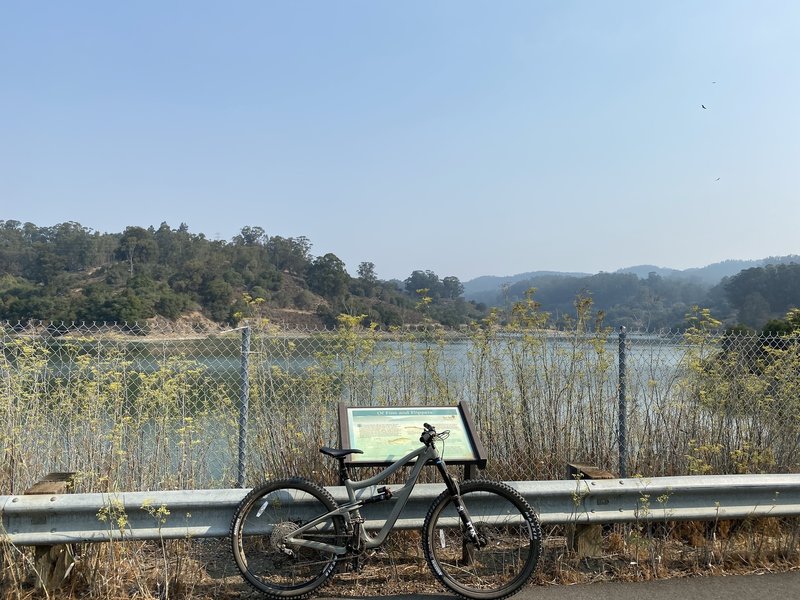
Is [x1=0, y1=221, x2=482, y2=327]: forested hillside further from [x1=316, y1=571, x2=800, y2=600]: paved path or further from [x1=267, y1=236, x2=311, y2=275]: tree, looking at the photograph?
[x1=316, y1=571, x2=800, y2=600]: paved path

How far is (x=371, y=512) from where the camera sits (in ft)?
13.4

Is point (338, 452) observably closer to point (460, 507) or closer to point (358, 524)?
point (358, 524)

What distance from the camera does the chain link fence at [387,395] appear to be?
536 centimetres

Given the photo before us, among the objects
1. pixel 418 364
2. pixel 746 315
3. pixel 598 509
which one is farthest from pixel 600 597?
pixel 746 315

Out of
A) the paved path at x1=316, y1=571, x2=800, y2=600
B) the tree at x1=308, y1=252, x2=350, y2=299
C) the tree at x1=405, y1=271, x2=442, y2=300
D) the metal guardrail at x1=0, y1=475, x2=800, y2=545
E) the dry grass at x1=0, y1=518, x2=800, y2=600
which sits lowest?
the paved path at x1=316, y1=571, x2=800, y2=600

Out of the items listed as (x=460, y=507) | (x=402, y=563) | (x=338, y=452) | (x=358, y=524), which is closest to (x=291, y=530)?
(x=358, y=524)

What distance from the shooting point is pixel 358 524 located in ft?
12.7

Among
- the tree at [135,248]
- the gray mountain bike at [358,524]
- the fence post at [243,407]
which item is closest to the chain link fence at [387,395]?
the fence post at [243,407]

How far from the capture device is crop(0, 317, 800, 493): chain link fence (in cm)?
536

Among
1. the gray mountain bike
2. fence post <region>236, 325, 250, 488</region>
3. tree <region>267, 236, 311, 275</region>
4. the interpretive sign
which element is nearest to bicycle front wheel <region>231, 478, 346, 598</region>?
the gray mountain bike

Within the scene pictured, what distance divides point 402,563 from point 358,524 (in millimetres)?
745

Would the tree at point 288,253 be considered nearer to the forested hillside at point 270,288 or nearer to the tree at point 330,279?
the forested hillside at point 270,288

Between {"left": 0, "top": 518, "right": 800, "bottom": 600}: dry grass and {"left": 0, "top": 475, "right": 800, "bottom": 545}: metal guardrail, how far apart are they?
0.17 metres

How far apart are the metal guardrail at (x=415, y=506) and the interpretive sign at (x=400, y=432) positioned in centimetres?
28
